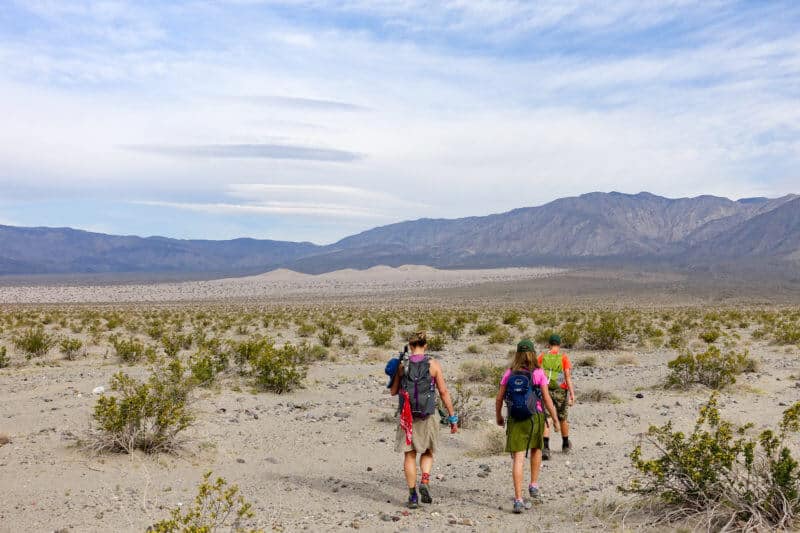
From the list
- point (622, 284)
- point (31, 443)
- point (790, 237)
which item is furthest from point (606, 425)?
point (790, 237)

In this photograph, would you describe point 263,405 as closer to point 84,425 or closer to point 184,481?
point 84,425

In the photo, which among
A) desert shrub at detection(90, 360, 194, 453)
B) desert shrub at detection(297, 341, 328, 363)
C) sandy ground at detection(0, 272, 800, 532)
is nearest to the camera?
sandy ground at detection(0, 272, 800, 532)

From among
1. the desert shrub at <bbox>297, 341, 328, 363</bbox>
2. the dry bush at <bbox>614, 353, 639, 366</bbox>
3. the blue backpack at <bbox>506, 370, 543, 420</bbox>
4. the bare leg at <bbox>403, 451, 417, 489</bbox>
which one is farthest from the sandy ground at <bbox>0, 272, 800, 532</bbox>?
the desert shrub at <bbox>297, 341, 328, 363</bbox>

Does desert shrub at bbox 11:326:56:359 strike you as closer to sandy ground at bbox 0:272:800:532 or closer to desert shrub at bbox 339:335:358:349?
sandy ground at bbox 0:272:800:532

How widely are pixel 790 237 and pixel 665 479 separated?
18265 centimetres

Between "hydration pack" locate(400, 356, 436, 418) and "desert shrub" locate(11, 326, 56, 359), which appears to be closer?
"hydration pack" locate(400, 356, 436, 418)

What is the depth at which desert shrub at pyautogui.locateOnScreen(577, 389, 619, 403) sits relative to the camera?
41.0ft

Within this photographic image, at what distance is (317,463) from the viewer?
850cm

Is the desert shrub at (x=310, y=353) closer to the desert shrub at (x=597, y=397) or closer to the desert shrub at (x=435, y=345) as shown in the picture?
the desert shrub at (x=435, y=345)

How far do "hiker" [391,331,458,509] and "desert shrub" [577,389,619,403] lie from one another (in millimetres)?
6662

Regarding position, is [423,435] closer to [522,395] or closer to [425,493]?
[425,493]

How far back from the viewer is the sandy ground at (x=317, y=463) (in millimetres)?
6289

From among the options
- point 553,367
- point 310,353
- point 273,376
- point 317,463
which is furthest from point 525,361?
point 310,353

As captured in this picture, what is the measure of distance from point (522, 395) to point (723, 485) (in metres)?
1.95
